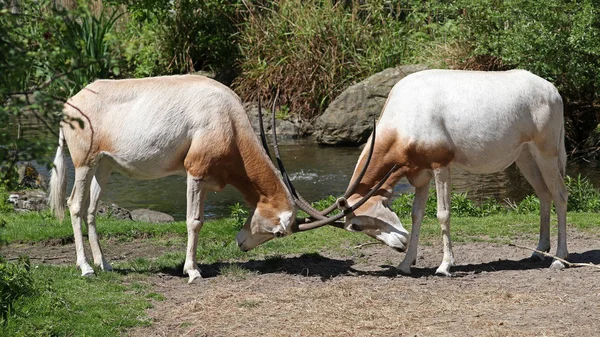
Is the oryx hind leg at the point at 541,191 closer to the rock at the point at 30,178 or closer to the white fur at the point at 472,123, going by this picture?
the white fur at the point at 472,123

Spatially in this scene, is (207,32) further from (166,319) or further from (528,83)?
(166,319)

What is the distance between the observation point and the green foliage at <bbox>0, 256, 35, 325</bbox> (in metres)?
6.44

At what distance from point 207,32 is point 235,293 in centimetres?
1578

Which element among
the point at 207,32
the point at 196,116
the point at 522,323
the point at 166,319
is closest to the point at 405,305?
the point at 522,323

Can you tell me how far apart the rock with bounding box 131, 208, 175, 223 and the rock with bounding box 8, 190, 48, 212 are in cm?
125

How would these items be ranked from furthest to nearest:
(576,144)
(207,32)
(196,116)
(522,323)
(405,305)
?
(207,32) < (576,144) < (196,116) < (405,305) < (522,323)

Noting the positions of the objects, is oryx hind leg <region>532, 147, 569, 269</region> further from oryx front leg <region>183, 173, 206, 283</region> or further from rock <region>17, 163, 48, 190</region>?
rock <region>17, 163, 48, 190</region>

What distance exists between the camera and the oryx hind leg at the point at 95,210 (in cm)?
824

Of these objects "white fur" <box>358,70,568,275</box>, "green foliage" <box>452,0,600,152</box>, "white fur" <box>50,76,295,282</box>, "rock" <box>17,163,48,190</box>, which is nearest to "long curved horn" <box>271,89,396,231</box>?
"white fur" <box>50,76,295,282</box>

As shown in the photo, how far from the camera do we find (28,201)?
12.0 meters

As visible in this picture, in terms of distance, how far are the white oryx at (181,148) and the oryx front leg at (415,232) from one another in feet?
2.66

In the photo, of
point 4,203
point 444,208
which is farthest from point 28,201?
point 444,208

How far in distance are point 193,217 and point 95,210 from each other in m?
0.99

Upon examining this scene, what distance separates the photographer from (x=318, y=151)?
60.4 ft
